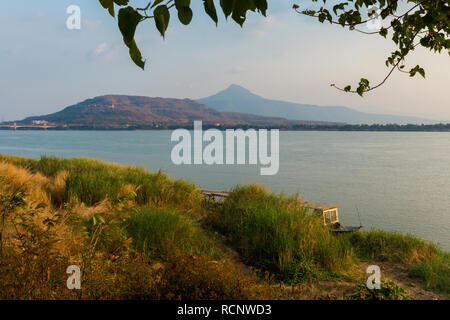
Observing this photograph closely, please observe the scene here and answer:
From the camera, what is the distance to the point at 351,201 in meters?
25.5

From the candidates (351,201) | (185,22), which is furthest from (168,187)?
(351,201)

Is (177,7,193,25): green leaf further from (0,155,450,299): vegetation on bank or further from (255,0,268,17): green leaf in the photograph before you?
(0,155,450,299): vegetation on bank

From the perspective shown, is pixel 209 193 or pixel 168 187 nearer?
pixel 168 187

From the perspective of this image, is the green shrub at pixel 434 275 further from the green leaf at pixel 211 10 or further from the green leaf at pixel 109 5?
the green leaf at pixel 109 5

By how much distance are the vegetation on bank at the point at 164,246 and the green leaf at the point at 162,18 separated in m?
2.55

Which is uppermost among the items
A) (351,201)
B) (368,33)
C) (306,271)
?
(368,33)

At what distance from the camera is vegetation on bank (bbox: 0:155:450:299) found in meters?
3.54

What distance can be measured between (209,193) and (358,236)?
236 inches

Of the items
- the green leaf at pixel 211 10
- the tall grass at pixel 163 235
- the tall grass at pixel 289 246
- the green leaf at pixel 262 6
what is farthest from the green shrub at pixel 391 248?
the green leaf at pixel 211 10

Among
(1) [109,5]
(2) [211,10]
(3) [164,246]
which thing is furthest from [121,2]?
(3) [164,246]

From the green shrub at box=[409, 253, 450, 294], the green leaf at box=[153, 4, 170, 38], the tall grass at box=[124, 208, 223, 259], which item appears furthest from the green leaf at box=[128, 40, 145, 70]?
the green shrub at box=[409, 253, 450, 294]

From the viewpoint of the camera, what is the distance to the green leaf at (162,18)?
1215 mm
